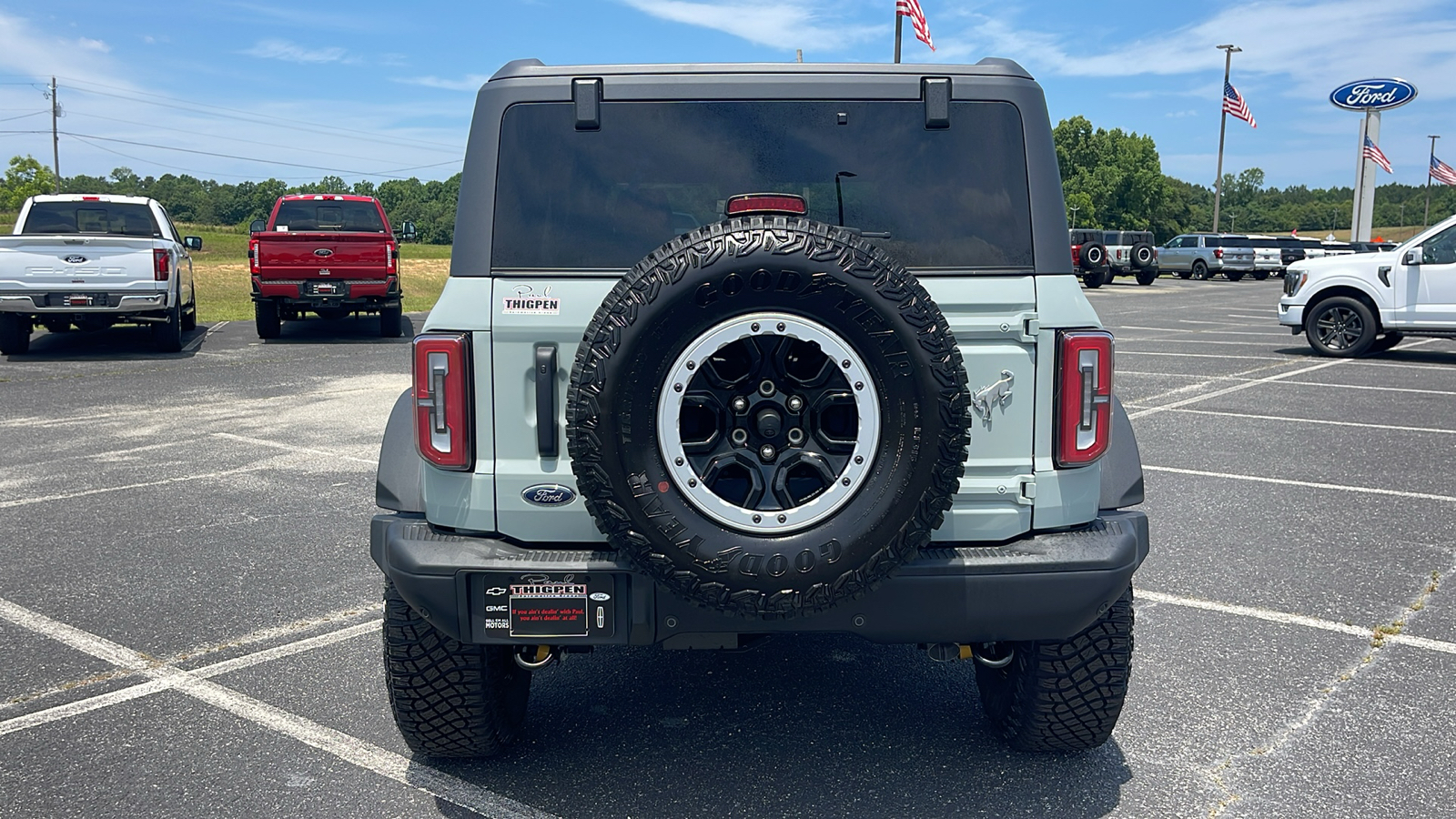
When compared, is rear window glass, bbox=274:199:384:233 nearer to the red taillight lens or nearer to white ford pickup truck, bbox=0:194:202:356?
white ford pickup truck, bbox=0:194:202:356

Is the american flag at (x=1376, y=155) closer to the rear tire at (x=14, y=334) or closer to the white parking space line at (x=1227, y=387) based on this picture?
the white parking space line at (x=1227, y=387)

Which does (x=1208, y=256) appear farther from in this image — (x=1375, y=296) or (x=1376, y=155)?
(x=1375, y=296)

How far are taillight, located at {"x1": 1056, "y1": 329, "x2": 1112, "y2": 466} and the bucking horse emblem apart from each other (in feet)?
0.49

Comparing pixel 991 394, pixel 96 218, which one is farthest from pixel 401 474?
pixel 96 218

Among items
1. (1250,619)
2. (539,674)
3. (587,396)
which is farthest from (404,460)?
(1250,619)

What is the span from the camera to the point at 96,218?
52.0 ft

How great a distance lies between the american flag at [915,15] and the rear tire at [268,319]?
12927 millimetres

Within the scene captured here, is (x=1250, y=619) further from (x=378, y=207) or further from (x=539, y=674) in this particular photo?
(x=378, y=207)

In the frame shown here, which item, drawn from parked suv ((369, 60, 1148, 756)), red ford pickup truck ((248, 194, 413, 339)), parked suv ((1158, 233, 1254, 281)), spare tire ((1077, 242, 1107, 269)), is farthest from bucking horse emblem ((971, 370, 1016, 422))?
parked suv ((1158, 233, 1254, 281))

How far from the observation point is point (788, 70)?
10.8ft

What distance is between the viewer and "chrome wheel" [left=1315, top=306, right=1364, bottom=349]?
15117 mm

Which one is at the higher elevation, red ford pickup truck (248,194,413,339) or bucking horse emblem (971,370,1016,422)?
red ford pickup truck (248,194,413,339)

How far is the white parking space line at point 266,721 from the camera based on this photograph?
3.27 meters

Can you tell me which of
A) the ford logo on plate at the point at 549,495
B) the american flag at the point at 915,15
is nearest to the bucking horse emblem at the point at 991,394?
the ford logo on plate at the point at 549,495
